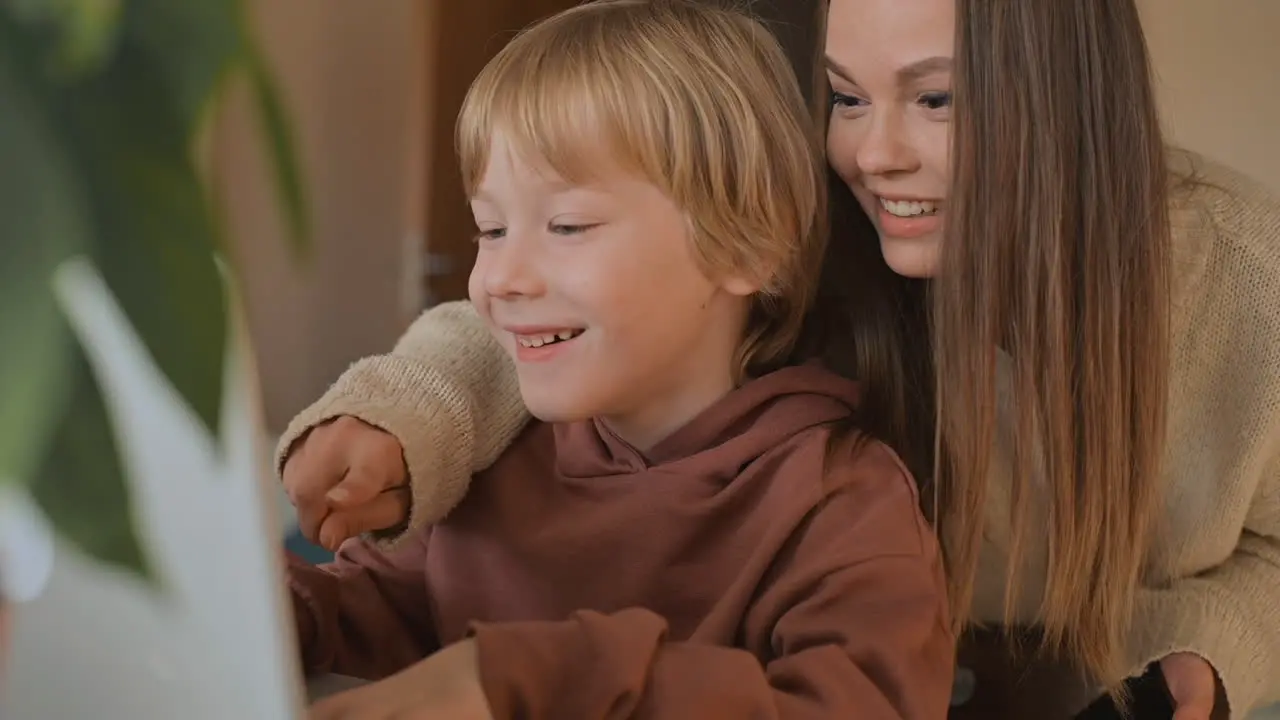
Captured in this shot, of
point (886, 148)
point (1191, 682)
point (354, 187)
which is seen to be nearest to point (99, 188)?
point (886, 148)

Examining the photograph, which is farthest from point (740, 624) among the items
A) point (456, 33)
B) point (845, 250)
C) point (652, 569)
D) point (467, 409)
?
point (456, 33)

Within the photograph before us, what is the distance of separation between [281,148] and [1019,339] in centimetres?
70

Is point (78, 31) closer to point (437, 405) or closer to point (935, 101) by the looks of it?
point (437, 405)

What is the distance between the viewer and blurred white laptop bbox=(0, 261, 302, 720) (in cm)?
28

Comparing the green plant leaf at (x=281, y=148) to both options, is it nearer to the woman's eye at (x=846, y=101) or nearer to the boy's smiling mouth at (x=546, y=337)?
the boy's smiling mouth at (x=546, y=337)

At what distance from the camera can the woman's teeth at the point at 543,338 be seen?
31.3 inches

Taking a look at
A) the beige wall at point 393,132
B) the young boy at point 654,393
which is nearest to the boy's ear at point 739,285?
the young boy at point 654,393

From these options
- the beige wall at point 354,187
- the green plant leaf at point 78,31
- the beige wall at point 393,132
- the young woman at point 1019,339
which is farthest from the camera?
the beige wall at point 393,132

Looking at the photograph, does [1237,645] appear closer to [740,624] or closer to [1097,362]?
[1097,362]

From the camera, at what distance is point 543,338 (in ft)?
2.61

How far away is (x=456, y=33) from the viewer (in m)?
2.24

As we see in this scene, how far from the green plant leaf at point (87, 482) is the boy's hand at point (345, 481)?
49 cm

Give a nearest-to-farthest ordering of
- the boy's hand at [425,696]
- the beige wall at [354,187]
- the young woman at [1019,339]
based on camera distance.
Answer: the boy's hand at [425,696] < the young woman at [1019,339] < the beige wall at [354,187]

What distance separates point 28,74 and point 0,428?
62 millimetres
